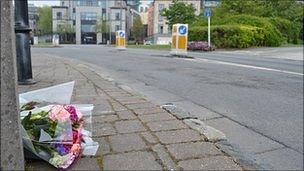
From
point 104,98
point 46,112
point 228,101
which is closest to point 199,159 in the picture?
point 46,112

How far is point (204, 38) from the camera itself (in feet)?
134

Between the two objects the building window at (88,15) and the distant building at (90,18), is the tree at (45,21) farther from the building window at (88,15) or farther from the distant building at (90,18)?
the building window at (88,15)

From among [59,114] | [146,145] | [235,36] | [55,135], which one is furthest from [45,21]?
[55,135]

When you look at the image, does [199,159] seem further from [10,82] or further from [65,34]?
[65,34]

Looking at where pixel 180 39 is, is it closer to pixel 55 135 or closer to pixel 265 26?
pixel 55 135

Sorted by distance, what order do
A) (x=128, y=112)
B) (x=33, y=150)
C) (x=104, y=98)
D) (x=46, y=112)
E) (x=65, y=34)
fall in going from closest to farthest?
1. (x=33, y=150)
2. (x=46, y=112)
3. (x=128, y=112)
4. (x=104, y=98)
5. (x=65, y=34)

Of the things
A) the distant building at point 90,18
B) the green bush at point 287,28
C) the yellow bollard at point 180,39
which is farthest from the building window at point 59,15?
the yellow bollard at point 180,39

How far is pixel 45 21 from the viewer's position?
106 metres

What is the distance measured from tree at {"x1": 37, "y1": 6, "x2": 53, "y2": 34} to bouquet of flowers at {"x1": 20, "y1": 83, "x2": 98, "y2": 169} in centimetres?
10493

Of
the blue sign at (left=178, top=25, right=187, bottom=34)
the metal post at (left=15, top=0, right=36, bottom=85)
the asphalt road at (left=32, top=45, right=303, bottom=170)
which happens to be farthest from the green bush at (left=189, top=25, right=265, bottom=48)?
the metal post at (left=15, top=0, right=36, bottom=85)

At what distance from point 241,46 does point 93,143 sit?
36.1 metres

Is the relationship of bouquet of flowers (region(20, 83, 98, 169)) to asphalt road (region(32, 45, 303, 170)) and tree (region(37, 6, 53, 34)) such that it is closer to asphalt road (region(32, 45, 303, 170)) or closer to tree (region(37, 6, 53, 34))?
asphalt road (region(32, 45, 303, 170))

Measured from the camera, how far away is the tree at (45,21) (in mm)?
104438

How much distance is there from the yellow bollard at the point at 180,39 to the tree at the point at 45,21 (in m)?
87.2
